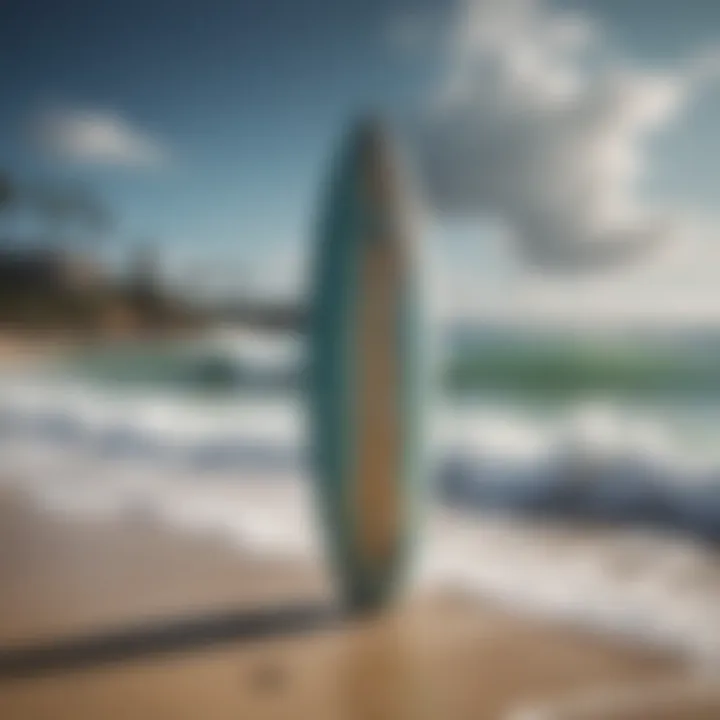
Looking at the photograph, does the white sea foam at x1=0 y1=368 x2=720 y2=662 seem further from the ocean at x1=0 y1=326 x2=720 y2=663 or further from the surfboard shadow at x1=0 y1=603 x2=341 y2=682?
the surfboard shadow at x1=0 y1=603 x2=341 y2=682

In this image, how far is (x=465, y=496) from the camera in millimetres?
1811

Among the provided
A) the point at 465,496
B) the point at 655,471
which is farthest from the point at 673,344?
the point at 465,496

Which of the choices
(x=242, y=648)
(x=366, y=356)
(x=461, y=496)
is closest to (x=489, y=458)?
(x=461, y=496)

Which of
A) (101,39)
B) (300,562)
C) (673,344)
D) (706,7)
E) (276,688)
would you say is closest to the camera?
(276,688)

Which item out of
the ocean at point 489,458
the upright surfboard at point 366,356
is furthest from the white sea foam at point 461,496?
the upright surfboard at point 366,356

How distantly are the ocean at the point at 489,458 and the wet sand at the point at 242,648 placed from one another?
6cm

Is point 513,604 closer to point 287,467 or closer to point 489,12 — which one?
point 287,467

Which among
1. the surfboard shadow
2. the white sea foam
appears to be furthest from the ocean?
the surfboard shadow

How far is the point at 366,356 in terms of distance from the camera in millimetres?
1362

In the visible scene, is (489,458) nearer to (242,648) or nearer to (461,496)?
(461,496)

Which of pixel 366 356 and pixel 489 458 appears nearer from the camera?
pixel 366 356

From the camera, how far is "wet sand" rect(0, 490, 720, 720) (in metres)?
1.18

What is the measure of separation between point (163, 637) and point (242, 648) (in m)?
0.10

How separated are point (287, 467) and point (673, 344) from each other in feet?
2.10
